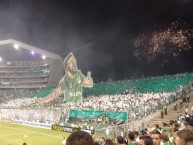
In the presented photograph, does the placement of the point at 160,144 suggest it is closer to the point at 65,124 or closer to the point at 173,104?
the point at 173,104

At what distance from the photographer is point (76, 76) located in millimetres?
47000

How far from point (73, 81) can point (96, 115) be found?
41.6 feet

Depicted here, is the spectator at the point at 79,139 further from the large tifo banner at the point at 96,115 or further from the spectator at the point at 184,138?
the large tifo banner at the point at 96,115

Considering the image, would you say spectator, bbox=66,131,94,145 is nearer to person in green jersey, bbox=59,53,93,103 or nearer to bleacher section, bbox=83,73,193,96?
bleacher section, bbox=83,73,193,96

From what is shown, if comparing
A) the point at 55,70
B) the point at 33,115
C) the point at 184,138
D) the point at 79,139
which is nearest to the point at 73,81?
the point at 33,115

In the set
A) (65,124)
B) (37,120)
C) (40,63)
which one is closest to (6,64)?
(40,63)

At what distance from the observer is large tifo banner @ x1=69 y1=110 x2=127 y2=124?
3228 cm

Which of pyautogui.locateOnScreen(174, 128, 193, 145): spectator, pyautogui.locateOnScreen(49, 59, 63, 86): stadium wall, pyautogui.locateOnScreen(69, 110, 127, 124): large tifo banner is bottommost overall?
pyautogui.locateOnScreen(174, 128, 193, 145): spectator

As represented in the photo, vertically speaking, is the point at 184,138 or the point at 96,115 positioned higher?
the point at 96,115

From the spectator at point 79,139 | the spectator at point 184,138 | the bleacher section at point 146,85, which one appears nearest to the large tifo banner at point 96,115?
the bleacher section at point 146,85

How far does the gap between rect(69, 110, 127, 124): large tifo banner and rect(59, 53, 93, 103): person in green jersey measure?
5713mm

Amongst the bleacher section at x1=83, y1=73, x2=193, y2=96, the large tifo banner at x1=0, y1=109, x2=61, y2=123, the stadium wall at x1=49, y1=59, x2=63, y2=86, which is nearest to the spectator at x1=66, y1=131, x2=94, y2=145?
the bleacher section at x1=83, y1=73, x2=193, y2=96

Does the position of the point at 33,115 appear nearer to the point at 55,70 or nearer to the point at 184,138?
the point at 55,70

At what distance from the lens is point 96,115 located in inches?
1416
